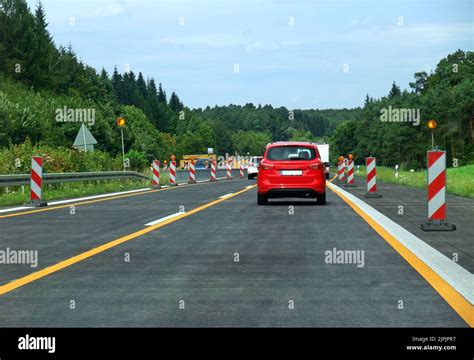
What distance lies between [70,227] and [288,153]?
7731 mm

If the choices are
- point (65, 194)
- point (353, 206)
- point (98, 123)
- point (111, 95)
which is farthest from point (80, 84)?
point (353, 206)

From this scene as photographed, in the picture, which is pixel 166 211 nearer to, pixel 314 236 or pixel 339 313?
pixel 314 236

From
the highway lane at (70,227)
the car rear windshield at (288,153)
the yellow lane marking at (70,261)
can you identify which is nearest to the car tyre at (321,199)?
the car rear windshield at (288,153)

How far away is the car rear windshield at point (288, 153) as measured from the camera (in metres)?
19.3

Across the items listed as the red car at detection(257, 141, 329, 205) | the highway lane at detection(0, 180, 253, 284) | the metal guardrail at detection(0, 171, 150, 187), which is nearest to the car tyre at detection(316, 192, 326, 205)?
the red car at detection(257, 141, 329, 205)

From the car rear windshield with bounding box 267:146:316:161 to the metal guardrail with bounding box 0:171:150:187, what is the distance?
7.32m

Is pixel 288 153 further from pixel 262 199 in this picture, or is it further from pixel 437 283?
pixel 437 283

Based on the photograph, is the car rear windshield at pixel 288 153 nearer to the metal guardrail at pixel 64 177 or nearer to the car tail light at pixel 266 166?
the car tail light at pixel 266 166

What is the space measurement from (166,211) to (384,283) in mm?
9864

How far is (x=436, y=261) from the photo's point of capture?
8820 millimetres

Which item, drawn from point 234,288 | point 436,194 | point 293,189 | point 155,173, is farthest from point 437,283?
point 155,173

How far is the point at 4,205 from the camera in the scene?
1992 cm
